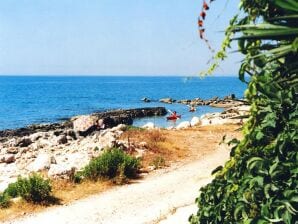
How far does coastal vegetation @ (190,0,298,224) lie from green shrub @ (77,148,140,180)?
483 inches

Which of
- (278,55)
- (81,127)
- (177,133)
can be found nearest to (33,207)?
(278,55)

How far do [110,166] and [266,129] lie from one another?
1296 cm

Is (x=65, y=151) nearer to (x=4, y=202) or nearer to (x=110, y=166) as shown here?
(x=110, y=166)

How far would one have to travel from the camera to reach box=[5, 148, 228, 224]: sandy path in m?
13.4

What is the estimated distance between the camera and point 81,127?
4156cm

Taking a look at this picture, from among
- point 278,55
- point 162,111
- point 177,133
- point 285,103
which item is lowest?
point 162,111

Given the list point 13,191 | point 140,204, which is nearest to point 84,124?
point 13,191

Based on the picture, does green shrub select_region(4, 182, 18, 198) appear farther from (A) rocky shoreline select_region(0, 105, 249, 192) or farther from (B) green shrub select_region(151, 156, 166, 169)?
(B) green shrub select_region(151, 156, 166, 169)

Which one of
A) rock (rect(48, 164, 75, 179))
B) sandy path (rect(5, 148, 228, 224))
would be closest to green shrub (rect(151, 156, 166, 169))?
sandy path (rect(5, 148, 228, 224))

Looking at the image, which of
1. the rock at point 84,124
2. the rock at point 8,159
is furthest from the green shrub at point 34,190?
the rock at point 84,124

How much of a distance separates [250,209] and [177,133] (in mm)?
22580

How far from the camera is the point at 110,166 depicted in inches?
708

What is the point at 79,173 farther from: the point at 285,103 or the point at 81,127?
the point at 81,127

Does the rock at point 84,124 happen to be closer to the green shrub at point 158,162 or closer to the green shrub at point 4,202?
the green shrub at point 158,162
